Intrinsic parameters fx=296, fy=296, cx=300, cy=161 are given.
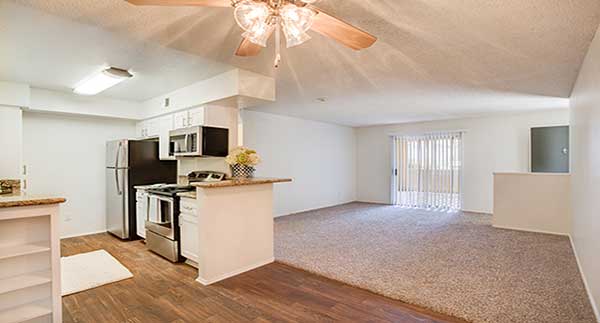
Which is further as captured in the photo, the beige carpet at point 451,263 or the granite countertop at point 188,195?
the granite countertop at point 188,195

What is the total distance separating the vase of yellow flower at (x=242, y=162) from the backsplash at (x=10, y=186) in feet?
7.95

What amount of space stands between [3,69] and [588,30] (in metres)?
5.60

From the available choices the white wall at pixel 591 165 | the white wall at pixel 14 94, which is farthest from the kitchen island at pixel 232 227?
the white wall at pixel 591 165

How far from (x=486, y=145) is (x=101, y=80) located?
287 inches

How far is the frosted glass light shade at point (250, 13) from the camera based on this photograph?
1525mm

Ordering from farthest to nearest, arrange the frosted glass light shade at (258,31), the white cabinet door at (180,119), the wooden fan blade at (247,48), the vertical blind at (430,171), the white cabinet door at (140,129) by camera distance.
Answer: the vertical blind at (430,171), the white cabinet door at (140,129), the white cabinet door at (180,119), the wooden fan blade at (247,48), the frosted glass light shade at (258,31)

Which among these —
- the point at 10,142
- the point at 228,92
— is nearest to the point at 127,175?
the point at 10,142

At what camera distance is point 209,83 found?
3.70 m

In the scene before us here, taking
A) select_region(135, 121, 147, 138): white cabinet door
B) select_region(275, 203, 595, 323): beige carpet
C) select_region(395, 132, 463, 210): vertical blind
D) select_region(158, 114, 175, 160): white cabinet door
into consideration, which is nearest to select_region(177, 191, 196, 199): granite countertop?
select_region(158, 114, 175, 160): white cabinet door

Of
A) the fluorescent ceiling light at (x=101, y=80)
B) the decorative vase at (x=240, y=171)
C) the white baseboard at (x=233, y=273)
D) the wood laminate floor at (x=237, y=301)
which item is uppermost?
the fluorescent ceiling light at (x=101, y=80)

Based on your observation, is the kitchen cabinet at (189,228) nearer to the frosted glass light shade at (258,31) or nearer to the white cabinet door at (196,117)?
the white cabinet door at (196,117)

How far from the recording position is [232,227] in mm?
3182

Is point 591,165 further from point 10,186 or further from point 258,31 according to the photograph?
point 10,186

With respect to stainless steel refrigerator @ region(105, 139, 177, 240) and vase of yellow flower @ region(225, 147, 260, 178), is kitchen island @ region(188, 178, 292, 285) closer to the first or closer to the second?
vase of yellow flower @ region(225, 147, 260, 178)
